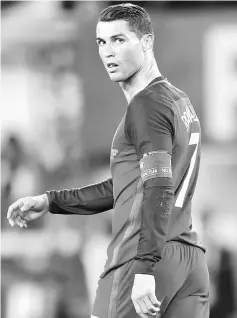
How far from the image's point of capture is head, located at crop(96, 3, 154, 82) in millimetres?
3424

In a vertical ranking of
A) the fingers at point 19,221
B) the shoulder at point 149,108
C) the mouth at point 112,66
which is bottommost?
the fingers at point 19,221

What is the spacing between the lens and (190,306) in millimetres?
3428

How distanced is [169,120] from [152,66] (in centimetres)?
28

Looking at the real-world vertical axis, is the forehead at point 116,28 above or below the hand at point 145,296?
above

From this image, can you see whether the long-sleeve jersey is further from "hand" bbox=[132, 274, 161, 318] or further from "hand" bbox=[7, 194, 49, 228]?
"hand" bbox=[7, 194, 49, 228]

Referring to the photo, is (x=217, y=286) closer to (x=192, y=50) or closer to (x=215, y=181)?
(x=215, y=181)

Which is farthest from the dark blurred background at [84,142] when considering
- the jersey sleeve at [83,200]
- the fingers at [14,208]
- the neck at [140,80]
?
the neck at [140,80]

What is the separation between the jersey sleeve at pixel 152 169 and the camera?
321 cm

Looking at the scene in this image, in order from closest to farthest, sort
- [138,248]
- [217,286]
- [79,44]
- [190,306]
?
[138,248], [190,306], [217,286], [79,44]

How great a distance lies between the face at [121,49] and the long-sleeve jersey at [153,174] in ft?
0.33

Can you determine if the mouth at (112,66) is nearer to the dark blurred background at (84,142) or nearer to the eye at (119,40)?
the eye at (119,40)

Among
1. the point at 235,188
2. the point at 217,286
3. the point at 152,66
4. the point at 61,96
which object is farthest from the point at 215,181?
the point at 152,66

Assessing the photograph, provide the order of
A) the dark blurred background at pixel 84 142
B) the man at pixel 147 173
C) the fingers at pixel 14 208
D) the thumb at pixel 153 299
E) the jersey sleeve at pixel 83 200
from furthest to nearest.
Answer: the dark blurred background at pixel 84 142, the jersey sleeve at pixel 83 200, the fingers at pixel 14 208, the man at pixel 147 173, the thumb at pixel 153 299

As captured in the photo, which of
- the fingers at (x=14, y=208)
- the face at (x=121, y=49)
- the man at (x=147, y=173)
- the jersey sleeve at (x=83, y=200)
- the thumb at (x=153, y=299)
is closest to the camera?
the thumb at (x=153, y=299)
